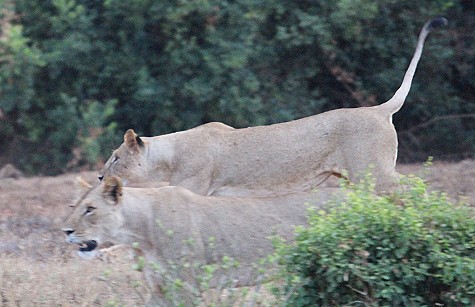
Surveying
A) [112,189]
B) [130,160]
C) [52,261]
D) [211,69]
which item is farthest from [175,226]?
[211,69]

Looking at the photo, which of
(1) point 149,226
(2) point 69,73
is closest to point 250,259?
(1) point 149,226

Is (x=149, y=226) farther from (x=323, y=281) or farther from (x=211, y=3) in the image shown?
(x=211, y=3)

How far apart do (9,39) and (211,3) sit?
269 centimetres

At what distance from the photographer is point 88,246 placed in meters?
5.38

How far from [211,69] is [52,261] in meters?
6.40

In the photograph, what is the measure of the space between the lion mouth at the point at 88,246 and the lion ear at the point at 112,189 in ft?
0.85

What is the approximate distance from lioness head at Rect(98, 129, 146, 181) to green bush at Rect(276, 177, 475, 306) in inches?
105

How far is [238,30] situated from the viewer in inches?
506

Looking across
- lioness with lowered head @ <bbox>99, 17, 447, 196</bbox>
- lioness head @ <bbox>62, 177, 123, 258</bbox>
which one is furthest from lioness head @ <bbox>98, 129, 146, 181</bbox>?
lioness head @ <bbox>62, 177, 123, 258</bbox>

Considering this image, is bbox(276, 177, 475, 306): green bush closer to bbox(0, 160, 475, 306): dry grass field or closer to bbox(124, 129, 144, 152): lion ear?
bbox(0, 160, 475, 306): dry grass field

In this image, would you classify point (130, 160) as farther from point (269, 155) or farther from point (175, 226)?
point (175, 226)

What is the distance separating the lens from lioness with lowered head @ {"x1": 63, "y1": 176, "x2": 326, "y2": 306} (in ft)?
17.5

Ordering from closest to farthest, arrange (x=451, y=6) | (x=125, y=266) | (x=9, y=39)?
1. (x=125, y=266)
2. (x=9, y=39)
3. (x=451, y=6)

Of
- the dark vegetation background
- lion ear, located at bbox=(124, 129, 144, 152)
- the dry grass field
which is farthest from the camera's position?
the dark vegetation background
